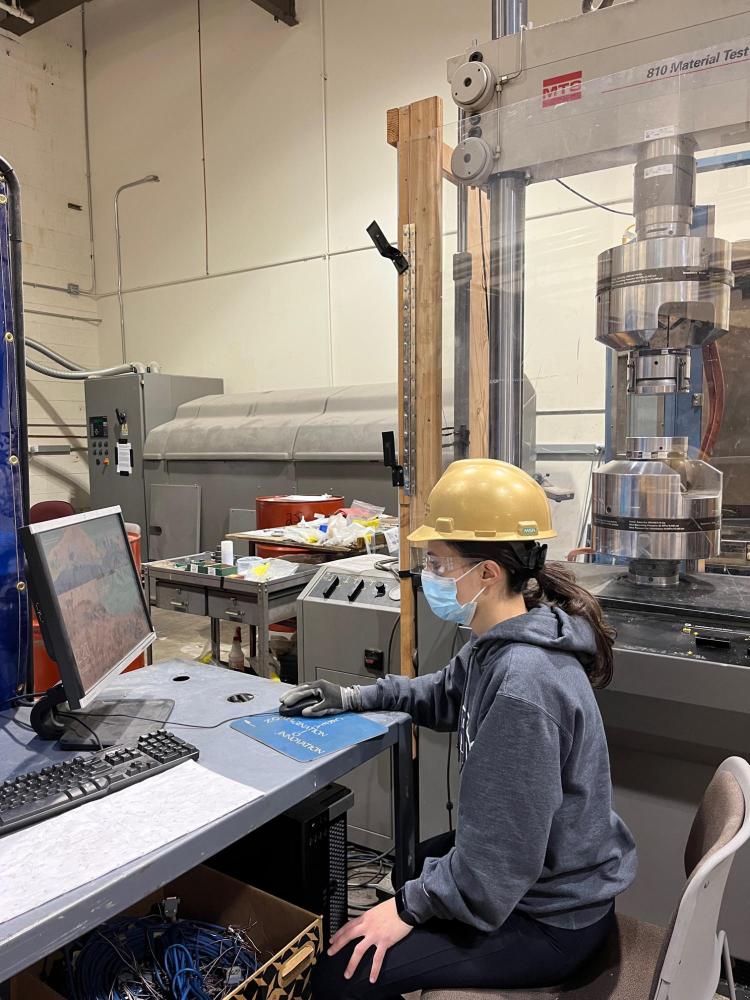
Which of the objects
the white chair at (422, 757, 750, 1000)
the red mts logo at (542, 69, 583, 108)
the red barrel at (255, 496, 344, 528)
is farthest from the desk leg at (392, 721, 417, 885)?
the red barrel at (255, 496, 344, 528)

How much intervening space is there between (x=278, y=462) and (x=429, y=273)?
300 centimetres

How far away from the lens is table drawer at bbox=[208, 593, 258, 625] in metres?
2.74

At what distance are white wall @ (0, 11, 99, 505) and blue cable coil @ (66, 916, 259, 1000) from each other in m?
5.70

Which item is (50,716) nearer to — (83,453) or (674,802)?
(674,802)

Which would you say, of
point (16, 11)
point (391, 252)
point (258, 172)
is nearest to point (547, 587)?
point (391, 252)

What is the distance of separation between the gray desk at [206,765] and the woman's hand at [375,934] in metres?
0.21

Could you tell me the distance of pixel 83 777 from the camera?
3.51 feet

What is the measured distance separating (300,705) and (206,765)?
0.25 metres

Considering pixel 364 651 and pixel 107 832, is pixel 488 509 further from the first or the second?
pixel 364 651

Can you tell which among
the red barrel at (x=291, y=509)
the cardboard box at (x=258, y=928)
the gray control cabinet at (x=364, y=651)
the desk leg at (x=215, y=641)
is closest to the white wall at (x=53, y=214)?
the red barrel at (x=291, y=509)

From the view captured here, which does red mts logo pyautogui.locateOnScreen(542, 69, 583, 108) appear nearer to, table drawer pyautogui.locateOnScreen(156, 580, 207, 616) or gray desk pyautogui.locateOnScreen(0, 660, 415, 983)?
gray desk pyautogui.locateOnScreen(0, 660, 415, 983)

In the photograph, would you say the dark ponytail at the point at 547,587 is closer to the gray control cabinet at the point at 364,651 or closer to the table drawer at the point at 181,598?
the gray control cabinet at the point at 364,651

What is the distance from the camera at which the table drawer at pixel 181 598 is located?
2.92m

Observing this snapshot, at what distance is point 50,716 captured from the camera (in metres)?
1.25
